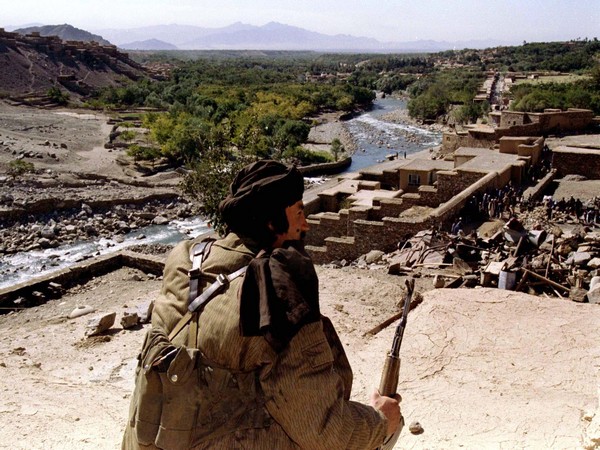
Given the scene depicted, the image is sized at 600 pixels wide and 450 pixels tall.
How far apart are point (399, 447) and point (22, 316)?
300 inches

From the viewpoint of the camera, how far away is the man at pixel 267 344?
1.51 metres

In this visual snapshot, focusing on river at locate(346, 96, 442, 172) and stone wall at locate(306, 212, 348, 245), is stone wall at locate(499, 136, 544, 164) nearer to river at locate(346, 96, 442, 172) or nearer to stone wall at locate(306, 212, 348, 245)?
stone wall at locate(306, 212, 348, 245)

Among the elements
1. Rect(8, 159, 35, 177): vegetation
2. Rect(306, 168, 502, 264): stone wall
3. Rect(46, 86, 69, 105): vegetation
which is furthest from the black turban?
Rect(46, 86, 69, 105): vegetation

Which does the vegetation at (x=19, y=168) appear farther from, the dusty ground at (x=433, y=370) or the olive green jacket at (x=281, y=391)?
the olive green jacket at (x=281, y=391)

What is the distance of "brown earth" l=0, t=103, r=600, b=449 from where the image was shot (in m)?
4.47

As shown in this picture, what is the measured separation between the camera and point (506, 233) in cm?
945

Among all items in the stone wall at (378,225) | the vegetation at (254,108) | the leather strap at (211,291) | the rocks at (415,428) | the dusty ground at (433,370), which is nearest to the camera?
the leather strap at (211,291)

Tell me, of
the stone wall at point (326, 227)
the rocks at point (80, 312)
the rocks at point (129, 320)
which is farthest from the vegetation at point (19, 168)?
the rocks at point (129, 320)

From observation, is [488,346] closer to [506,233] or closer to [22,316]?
[506,233]

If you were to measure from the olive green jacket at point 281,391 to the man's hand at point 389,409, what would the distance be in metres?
0.07

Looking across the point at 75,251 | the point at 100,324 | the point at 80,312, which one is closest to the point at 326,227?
the point at 80,312

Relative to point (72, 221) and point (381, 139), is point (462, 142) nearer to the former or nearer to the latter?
point (72, 221)

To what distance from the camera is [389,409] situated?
5.70 ft

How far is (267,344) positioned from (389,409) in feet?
1.50
